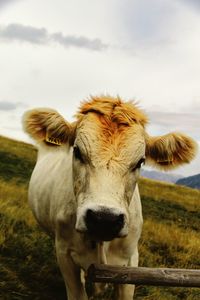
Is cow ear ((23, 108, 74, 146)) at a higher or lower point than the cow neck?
→ higher

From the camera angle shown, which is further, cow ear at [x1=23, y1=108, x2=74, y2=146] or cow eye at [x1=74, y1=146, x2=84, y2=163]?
cow ear at [x1=23, y1=108, x2=74, y2=146]

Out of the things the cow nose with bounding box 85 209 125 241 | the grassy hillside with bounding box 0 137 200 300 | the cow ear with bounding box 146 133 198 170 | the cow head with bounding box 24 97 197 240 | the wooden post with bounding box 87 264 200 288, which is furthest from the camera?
the grassy hillside with bounding box 0 137 200 300

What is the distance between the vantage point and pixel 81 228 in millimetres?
3973

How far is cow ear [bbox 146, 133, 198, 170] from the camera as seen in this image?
5305mm

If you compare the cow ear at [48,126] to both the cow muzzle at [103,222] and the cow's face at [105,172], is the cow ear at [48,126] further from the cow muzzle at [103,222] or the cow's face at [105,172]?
the cow muzzle at [103,222]

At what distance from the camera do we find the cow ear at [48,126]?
17.4ft

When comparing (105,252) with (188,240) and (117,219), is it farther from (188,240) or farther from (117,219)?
(188,240)

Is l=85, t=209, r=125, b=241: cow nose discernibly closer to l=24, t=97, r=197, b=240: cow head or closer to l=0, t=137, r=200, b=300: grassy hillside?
l=24, t=97, r=197, b=240: cow head

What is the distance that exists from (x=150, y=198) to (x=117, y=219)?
60.3 feet

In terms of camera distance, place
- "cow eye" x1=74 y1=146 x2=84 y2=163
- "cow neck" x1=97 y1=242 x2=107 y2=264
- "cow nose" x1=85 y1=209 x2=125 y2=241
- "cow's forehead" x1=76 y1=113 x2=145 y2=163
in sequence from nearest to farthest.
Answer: "cow nose" x1=85 y1=209 x2=125 y2=241, "cow's forehead" x1=76 y1=113 x2=145 y2=163, "cow eye" x1=74 y1=146 x2=84 y2=163, "cow neck" x1=97 y1=242 x2=107 y2=264

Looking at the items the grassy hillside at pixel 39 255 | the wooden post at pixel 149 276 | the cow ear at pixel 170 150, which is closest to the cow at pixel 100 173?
the cow ear at pixel 170 150

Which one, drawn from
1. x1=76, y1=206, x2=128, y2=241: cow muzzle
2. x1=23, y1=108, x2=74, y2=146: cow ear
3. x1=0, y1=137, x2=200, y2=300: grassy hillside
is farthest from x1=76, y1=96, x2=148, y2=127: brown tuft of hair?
x1=0, y1=137, x2=200, y2=300: grassy hillside

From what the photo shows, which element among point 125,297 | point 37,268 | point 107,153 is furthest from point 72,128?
point 37,268

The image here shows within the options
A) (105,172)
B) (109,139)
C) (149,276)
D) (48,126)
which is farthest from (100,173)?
(48,126)
